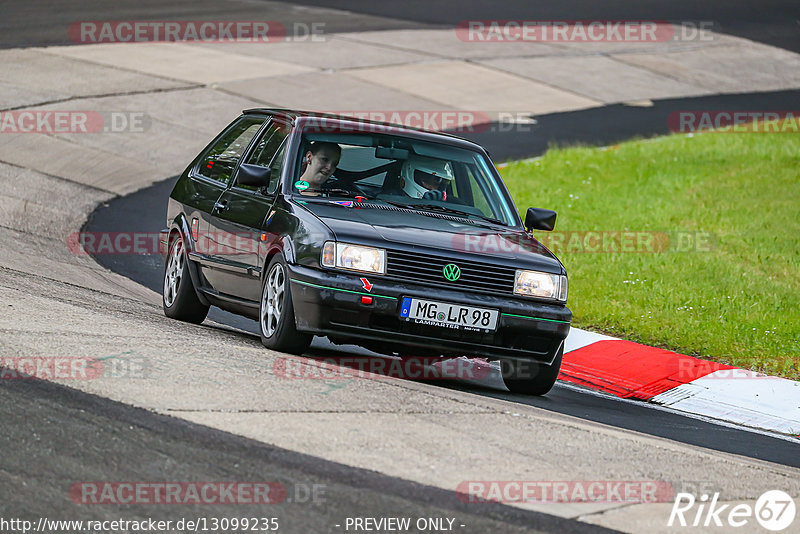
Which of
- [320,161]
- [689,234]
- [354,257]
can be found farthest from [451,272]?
[689,234]

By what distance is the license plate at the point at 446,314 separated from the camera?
24.9 feet

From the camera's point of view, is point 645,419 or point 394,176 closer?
point 645,419

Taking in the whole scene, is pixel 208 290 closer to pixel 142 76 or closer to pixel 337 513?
pixel 337 513

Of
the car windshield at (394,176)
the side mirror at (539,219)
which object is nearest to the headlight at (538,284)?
the car windshield at (394,176)

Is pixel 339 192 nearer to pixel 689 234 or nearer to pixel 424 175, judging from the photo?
pixel 424 175

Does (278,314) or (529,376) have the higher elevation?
(278,314)

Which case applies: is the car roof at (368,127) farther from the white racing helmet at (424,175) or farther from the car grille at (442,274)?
the car grille at (442,274)

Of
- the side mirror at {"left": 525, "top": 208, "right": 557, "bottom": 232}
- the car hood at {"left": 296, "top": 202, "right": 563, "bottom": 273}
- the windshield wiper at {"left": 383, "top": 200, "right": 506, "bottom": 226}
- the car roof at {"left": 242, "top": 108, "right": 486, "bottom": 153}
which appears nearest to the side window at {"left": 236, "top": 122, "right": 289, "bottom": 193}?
the car roof at {"left": 242, "top": 108, "right": 486, "bottom": 153}

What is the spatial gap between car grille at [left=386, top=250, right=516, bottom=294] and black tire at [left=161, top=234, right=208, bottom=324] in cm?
248

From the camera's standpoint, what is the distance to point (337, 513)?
4957mm

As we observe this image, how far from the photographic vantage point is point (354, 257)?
760cm

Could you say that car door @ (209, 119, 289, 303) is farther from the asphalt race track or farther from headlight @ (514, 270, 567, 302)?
headlight @ (514, 270, 567, 302)

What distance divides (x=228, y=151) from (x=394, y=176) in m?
1.74

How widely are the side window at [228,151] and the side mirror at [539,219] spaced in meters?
2.20
